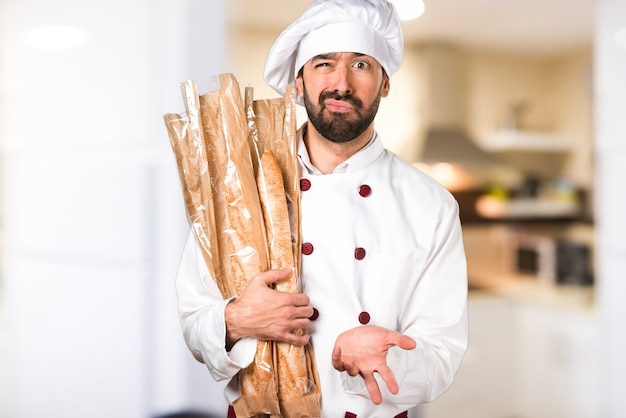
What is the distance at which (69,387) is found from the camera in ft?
6.26

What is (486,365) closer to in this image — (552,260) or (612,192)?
(552,260)

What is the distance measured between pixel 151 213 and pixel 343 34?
1049 millimetres

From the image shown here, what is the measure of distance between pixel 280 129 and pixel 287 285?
221 millimetres

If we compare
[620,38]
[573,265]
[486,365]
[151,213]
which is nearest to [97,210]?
[151,213]

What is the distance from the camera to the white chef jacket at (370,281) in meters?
0.86

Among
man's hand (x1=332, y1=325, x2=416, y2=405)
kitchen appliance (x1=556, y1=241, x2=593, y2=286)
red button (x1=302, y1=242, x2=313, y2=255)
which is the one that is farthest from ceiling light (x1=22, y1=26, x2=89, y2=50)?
kitchen appliance (x1=556, y1=241, x2=593, y2=286)

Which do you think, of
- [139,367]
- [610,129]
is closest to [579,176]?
[610,129]

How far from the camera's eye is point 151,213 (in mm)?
1733

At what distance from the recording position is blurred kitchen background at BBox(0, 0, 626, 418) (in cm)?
159

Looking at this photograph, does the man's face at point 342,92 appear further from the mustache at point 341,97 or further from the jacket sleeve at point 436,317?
the jacket sleeve at point 436,317

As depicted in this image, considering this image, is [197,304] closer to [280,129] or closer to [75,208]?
[280,129]

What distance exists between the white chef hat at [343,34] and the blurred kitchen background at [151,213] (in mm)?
162

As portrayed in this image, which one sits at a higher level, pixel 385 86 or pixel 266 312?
pixel 385 86

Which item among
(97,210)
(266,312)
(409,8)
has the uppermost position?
(409,8)
